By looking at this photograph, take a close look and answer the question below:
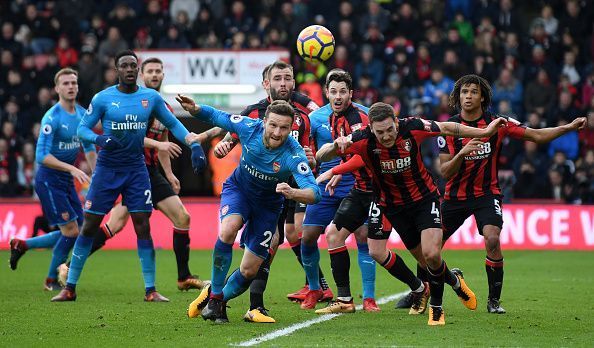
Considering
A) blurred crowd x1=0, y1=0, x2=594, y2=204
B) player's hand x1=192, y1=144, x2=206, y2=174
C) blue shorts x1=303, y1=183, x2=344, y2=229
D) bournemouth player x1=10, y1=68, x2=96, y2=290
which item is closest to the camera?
player's hand x1=192, y1=144, x2=206, y2=174

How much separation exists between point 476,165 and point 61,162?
16.8 ft

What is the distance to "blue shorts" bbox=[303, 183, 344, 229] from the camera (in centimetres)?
1162

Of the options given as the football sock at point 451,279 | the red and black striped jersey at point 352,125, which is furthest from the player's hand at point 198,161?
the football sock at point 451,279

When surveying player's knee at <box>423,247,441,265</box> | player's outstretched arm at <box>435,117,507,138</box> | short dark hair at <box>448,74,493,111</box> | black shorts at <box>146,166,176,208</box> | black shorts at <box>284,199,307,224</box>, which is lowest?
player's knee at <box>423,247,441,265</box>

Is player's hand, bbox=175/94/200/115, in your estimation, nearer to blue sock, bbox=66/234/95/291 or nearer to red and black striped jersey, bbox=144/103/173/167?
blue sock, bbox=66/234/95/291

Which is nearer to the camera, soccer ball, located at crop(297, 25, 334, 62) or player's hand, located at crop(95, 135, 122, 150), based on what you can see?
player's hand, located at crop(95, 135, 122, 150)

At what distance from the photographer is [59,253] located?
13391 mm

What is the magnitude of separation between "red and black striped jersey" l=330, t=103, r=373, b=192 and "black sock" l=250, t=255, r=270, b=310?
1.47 metres

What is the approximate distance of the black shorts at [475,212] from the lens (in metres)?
10.9

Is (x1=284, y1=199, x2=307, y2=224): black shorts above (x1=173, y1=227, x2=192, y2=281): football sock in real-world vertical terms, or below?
above

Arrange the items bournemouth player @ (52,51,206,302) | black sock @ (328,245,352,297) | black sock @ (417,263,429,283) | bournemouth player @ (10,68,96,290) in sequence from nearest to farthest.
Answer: black sock @ (328,245,352,297) < black sock @ (417,263,429,283) < bournemouth player @ (52,51,206,302) < bournemouth player @ (10,68,96,290)

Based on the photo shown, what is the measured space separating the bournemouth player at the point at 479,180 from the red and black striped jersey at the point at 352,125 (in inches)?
33.1

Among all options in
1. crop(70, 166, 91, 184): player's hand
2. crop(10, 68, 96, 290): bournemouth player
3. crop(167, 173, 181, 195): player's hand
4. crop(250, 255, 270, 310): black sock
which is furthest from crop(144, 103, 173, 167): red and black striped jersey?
crop(250, 255, 270, 310): black sock

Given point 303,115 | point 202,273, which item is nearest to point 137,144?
point 303,115
